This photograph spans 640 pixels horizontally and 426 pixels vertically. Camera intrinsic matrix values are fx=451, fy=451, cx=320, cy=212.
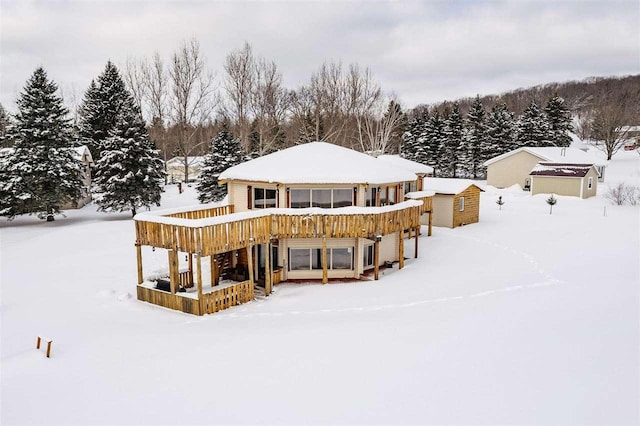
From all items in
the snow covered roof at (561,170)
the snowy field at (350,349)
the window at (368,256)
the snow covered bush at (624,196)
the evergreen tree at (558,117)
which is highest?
the evergreen tree at (558,117)

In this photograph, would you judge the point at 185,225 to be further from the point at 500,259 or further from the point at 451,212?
the point at 451,212

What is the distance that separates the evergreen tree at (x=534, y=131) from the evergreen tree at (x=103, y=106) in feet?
145

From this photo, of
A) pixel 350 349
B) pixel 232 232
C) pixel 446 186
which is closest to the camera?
pixel 350 349

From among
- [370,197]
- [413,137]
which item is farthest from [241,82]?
[370,197]

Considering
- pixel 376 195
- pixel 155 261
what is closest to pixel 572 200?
pixel 376 195

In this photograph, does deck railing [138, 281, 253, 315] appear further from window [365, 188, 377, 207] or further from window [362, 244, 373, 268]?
window [365, 188, 377, 207]

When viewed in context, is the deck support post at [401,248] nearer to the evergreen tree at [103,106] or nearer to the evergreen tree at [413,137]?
the evergreen tree at [103,106]

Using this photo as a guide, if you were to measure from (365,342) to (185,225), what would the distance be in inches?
265

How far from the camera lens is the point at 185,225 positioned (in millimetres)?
13984

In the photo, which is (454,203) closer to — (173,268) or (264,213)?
(264,213)

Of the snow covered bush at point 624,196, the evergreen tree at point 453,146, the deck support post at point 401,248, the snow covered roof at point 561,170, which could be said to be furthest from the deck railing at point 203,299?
the evergreen tree at point 453,146

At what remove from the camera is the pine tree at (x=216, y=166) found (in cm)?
3559

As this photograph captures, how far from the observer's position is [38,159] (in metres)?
28.5

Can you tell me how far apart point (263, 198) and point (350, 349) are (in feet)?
31.5
